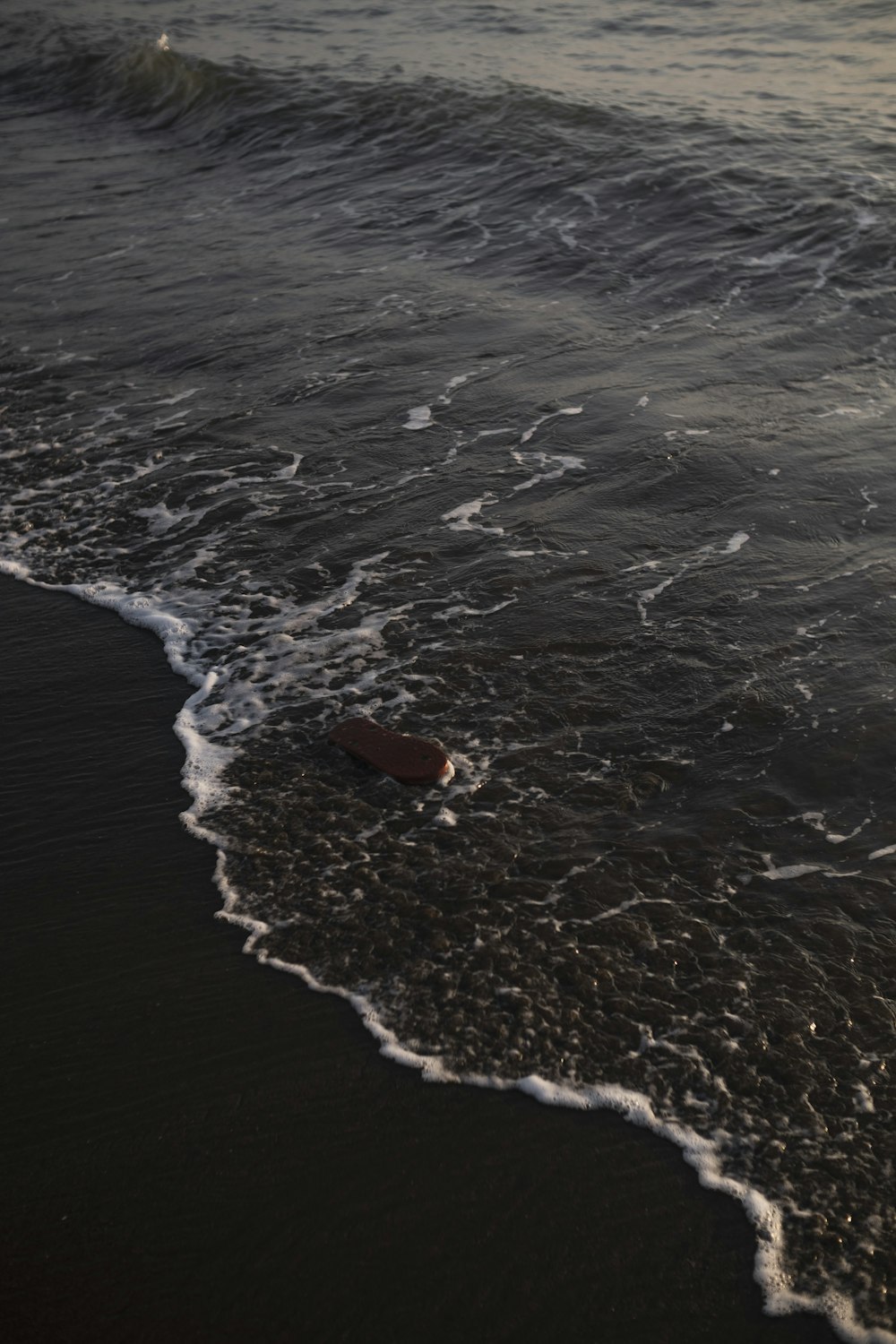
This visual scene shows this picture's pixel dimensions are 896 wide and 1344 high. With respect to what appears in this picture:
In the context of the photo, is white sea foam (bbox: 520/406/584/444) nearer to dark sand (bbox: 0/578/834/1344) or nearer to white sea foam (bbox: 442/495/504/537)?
white sea foam (bbox: 442/495/504/537)

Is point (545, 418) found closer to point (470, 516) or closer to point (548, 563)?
point (470, 516)

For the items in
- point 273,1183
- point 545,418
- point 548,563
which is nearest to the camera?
point 273,1183

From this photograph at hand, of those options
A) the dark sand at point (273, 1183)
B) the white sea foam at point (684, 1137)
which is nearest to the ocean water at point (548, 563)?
the white sea foam at point (684, 1137)

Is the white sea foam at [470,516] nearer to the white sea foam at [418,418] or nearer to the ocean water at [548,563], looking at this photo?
the ocean water at [548,563]

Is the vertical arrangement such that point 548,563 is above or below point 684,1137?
above

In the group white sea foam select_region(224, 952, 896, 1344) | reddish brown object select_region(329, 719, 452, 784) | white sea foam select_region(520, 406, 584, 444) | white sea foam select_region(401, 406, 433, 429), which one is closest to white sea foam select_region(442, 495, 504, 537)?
white sea foam select_region(520, 406, 584, 444)

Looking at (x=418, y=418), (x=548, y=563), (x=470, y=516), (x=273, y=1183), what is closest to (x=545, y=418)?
(x=418, y=418)

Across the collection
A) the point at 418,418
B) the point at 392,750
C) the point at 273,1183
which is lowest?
the point at 273,1183

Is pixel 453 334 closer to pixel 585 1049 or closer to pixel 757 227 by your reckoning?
pixel 757 227
